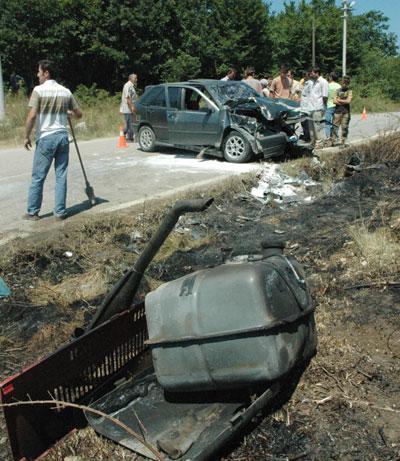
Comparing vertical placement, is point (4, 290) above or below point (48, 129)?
below

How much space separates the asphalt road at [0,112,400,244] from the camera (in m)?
7.31

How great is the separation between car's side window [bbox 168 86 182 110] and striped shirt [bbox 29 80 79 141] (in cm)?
491

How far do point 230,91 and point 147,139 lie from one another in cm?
237

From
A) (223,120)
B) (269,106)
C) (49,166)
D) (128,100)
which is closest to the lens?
(49,166)

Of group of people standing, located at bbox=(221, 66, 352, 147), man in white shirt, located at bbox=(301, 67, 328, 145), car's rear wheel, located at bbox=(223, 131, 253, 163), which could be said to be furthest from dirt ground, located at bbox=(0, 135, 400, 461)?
man in white shirt, located at bbox=(301, 67, 328, 145)

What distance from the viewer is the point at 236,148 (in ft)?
34.0

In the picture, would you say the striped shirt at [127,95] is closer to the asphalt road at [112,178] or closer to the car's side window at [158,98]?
the asphalt road at [112,178]

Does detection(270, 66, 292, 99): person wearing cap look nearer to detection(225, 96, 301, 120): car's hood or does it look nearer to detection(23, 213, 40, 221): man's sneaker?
detection(225, 96, 301, 120): car's hood

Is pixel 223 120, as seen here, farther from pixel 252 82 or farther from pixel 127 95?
pixel 127 95

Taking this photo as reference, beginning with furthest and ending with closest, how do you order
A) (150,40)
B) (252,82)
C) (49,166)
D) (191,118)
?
1. (150,40)
2. (252,82)
3. (191,118)
4. (49,166)

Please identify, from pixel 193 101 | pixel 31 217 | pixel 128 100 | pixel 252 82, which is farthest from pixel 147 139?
pixel 31 217

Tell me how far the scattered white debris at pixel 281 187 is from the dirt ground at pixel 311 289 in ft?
0.81

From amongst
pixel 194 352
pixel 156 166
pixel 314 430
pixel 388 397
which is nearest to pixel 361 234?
pixel 388 397

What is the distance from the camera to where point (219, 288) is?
2.75 metres
